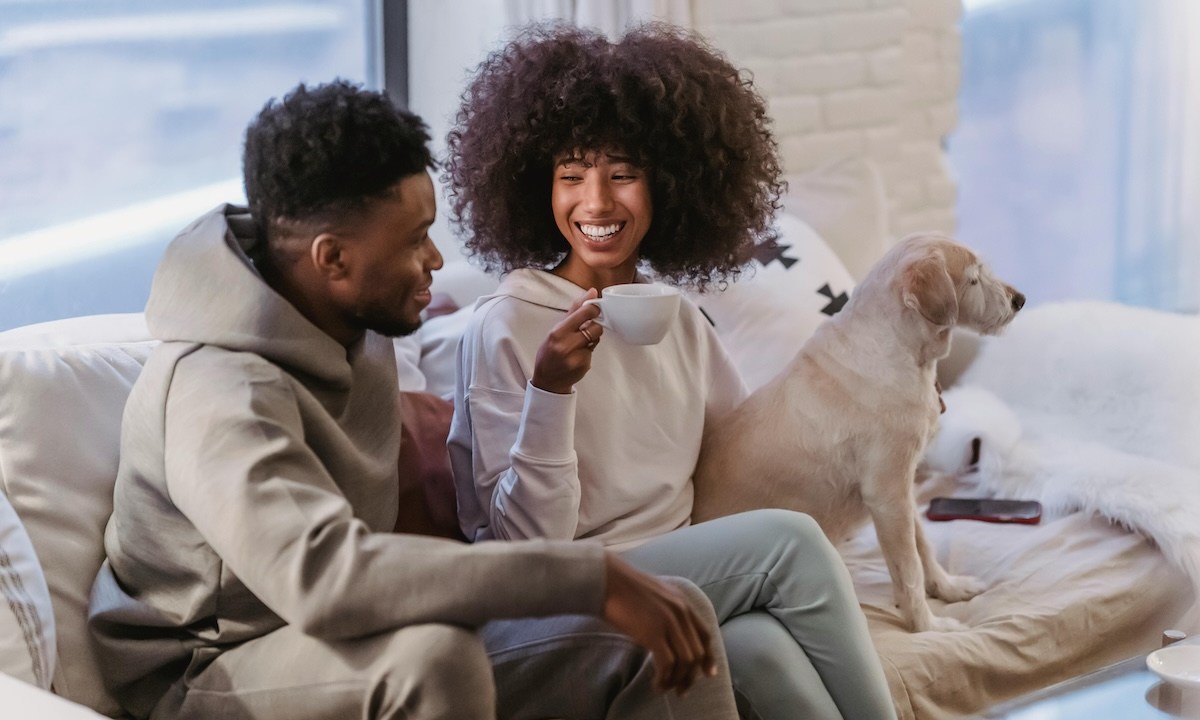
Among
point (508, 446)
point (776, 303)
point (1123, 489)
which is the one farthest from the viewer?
point (776, 303)

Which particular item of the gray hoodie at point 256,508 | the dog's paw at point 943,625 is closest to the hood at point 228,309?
the gray hoodie at point 256,508

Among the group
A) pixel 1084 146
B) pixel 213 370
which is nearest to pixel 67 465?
pixel 213 370

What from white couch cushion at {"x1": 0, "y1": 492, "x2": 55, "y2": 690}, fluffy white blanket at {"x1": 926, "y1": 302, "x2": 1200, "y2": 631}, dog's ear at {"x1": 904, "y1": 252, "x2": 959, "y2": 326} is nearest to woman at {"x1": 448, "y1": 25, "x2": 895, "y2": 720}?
dog's ear at {"x1": 904, "y1": 252, "x2": 959, "y2": 326}

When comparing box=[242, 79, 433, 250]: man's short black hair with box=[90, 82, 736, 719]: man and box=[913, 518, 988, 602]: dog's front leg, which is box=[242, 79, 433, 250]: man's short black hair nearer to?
box=[90, 82, 736, 719]: man

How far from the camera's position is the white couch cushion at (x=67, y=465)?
1.43 metres

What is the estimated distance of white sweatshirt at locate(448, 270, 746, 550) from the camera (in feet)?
5.12

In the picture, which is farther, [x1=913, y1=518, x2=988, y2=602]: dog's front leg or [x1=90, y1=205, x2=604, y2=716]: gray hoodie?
[x1=913, y1=518, x2=988, y2=602]: dog's front leg

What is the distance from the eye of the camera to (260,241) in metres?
Answer: 1.34

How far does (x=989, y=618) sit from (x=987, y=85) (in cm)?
252

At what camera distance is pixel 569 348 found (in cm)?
151

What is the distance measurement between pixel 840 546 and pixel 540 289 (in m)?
0.68

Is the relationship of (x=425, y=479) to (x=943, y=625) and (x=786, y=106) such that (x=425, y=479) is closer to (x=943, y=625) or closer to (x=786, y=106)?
(x=943, y=625)

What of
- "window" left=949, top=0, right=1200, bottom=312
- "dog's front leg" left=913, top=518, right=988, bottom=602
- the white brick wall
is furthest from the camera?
"window" left=949, top=0, right=1200, bottom=312

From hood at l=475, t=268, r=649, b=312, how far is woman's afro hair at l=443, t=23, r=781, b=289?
136mm
